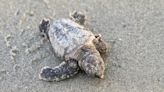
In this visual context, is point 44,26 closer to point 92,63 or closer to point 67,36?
point 67,36

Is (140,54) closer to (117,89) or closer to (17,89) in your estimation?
(117,89)

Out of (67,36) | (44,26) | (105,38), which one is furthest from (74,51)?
(44,26)

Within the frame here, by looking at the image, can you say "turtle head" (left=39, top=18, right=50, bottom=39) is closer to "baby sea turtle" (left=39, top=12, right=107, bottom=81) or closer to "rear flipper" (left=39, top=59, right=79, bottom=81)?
"baby sea turtle" (left=39, top=12, right=107, bottom=81)

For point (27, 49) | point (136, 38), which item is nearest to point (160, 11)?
point (136, 38)

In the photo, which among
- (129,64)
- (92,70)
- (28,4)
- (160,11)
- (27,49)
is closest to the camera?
(92,70)

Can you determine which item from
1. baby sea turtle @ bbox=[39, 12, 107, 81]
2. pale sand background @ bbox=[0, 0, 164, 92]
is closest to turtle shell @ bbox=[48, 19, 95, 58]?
baby sea turtle @ bbox=[39, 12, 107, 81]
